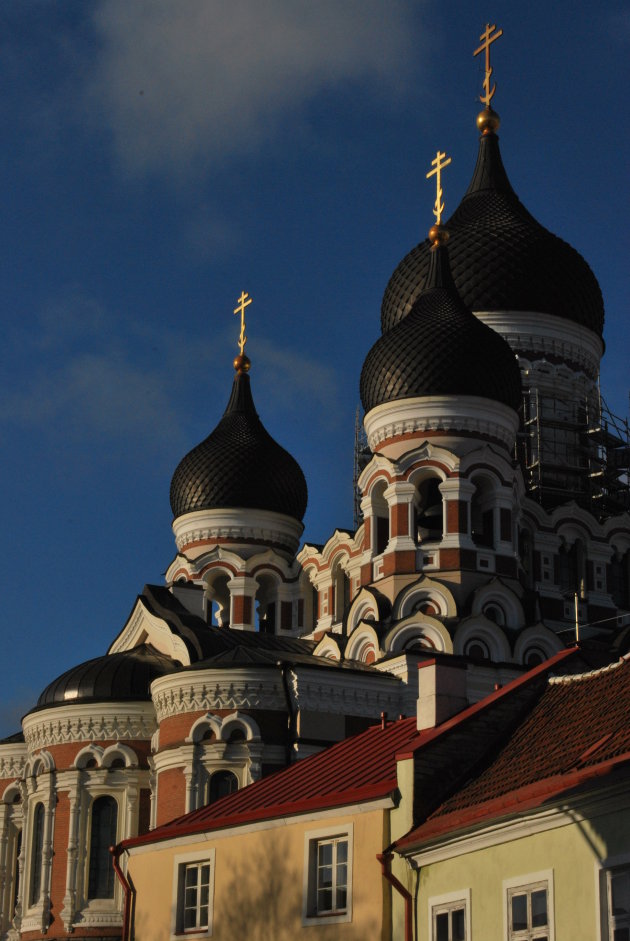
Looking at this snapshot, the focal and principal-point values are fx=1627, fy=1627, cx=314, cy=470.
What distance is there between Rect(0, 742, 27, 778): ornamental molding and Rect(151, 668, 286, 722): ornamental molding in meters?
5.31

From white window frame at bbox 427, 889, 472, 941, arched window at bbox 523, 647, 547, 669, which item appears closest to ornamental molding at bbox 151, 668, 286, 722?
arched window at bbox 523, 647, 547, 669

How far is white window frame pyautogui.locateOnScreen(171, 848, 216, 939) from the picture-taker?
1429 cm

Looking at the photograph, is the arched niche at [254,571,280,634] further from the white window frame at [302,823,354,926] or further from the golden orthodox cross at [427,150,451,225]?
the white window frame at [302,823,354,926]

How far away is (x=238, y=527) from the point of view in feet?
102

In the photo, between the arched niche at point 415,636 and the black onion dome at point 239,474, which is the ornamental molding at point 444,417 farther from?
the black onion dome at point 239,474

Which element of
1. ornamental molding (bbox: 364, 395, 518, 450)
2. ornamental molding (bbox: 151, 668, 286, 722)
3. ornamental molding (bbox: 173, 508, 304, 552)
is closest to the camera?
ornamental molding (bbox: 151, 668, 286, 722)

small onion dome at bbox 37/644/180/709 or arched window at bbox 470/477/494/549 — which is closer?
small onion dome at bbox 37/644/180/709

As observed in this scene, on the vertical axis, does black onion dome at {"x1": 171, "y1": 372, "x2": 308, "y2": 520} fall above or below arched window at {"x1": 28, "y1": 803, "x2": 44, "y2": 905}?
above

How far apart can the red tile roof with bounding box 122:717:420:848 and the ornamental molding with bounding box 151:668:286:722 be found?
285 inches

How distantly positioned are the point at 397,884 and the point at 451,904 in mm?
729

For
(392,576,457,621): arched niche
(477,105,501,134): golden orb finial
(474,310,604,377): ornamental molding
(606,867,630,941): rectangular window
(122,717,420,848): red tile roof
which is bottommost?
(606,867,630,941): rectangular window

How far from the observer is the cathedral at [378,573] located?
23562mm

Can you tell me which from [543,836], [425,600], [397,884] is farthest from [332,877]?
[425,600]

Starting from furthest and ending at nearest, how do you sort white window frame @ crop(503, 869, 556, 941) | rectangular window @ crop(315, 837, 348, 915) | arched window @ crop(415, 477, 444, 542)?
arched window @ crop(415, 477, 444, 542) < rectangular window @ crop(315, 837, 348, 915) < white window frame @ crop(503, 869, 556, 941)
